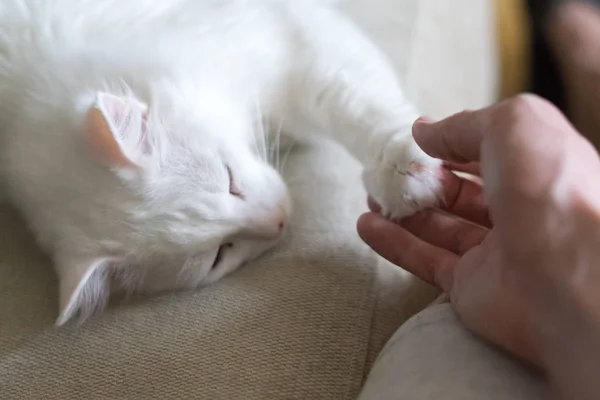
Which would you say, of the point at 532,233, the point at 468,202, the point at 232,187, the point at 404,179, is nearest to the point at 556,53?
the point at 468,202

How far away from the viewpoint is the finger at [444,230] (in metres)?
0.91

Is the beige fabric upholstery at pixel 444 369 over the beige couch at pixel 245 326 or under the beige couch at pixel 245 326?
over

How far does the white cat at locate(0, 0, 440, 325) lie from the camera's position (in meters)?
0.91

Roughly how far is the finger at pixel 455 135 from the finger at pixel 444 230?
16 centimetres

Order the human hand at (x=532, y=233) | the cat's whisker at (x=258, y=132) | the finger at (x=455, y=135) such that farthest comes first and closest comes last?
1. the cat's whisker at (x=258, y=132)
2. the finger at (x=455, y=135)
3. the human hand at (x=532, y=233)

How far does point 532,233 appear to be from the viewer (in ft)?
1.99

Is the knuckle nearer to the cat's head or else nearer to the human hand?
the human hand

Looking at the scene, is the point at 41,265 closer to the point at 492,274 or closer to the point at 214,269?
the point at 214,269

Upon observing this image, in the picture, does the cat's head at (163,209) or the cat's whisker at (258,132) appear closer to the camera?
the cat's head at (163,209)

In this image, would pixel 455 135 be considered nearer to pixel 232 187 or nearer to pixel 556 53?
pixel 232 187

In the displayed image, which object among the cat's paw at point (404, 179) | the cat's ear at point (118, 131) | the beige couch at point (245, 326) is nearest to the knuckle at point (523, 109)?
Answer: the cat's paw at point (404, 179)

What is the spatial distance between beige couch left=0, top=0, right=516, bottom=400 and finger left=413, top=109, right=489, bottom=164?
0.24 m

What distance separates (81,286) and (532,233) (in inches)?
24.7

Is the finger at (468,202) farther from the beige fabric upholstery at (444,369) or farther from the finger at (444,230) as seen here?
the beige fabric upholstery at (444,369)
